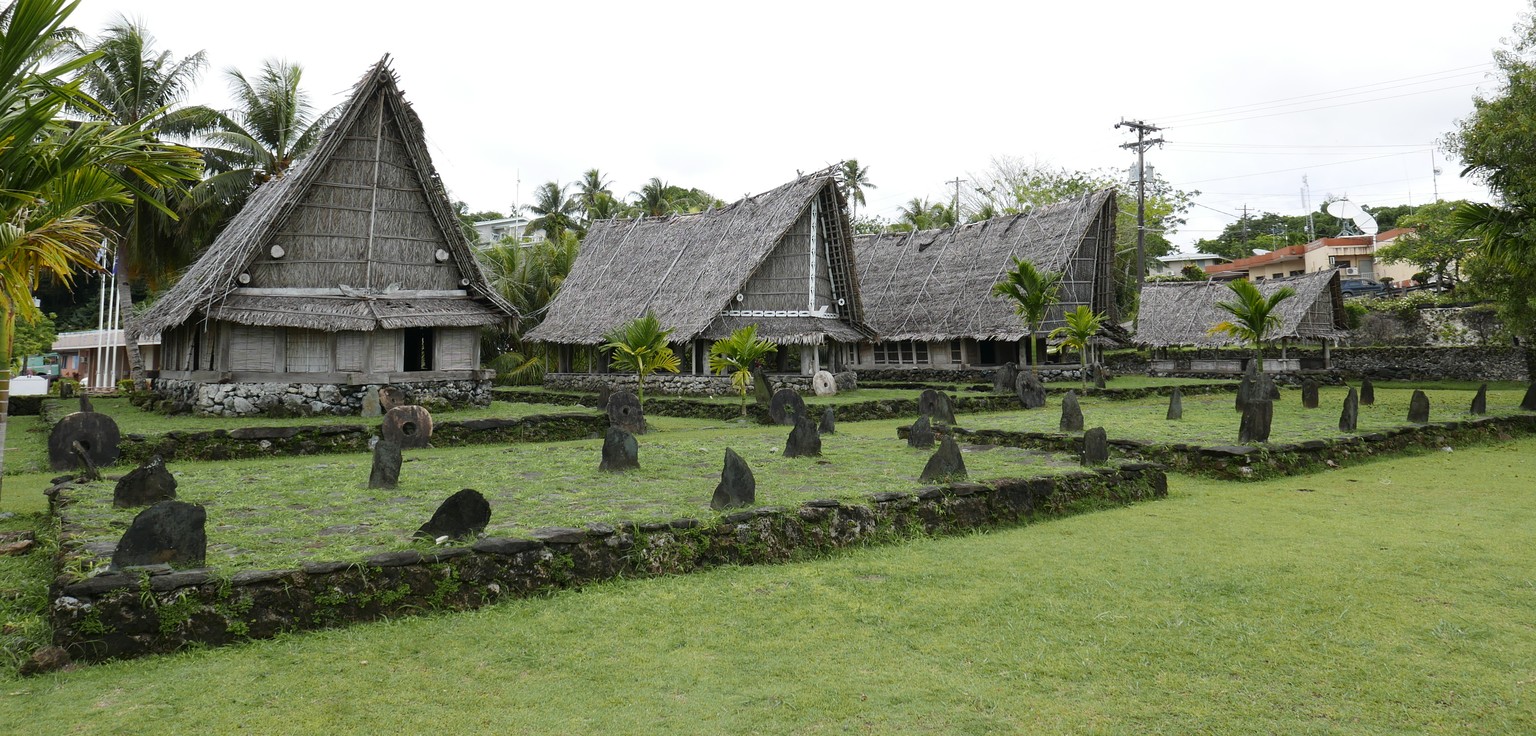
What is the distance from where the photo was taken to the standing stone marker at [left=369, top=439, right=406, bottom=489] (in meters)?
8.54

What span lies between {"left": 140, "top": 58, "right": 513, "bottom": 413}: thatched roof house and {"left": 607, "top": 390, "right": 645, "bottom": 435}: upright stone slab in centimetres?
542

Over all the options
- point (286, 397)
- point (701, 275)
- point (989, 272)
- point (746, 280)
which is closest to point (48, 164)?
point (286, 397)

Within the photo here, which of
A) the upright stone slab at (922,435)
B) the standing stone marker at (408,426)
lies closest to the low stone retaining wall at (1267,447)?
the upright stone slab at (922,435)

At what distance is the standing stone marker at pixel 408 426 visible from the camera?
12086 millimetres

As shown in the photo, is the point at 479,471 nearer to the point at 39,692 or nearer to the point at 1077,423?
the point at 39,692

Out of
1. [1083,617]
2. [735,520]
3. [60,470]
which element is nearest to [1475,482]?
[1083,617]

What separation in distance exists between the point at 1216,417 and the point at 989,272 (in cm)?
1466

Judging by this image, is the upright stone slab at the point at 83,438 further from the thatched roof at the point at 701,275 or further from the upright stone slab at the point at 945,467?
the thatched roof at the point at 701,275

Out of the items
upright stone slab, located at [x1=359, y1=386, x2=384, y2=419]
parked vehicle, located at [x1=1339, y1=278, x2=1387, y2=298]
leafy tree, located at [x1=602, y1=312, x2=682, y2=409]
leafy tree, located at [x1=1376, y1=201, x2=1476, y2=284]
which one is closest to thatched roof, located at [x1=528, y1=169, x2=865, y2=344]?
leafy tree, located at [x1=602, y1=312, x2=682, y2=409]

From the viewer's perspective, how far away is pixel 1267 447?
36.1 ft

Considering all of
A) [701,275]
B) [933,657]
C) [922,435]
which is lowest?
[933,657]

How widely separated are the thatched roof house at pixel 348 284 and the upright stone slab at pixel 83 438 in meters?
6.13

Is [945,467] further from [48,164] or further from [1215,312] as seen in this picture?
[1215,312]

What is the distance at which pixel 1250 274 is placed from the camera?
5469 cm
